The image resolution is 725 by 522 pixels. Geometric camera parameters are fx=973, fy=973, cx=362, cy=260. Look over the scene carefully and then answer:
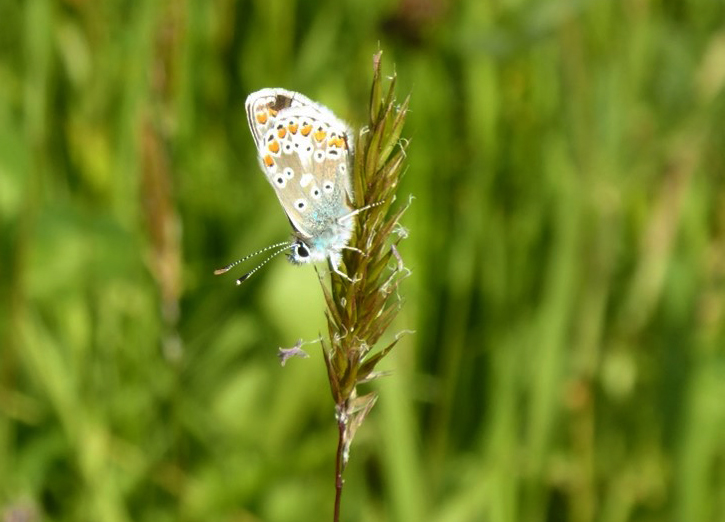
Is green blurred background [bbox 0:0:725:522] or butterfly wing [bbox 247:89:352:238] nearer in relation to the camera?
butterfly wing [bbox 247:89:352:238]

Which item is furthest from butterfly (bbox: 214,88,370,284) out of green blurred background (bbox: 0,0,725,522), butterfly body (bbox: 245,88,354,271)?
green blurred background (bbox: 0,0,725,522)

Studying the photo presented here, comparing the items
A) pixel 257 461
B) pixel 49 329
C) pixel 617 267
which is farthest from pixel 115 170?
pixel 617 267

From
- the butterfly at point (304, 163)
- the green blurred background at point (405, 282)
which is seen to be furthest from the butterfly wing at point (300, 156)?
the green blurred background at point (405, 282)

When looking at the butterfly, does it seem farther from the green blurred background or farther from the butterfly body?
the green blurred background

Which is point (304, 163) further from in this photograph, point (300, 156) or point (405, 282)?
point (405, 282)

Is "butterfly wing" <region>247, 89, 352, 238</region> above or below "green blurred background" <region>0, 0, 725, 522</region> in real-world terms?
below

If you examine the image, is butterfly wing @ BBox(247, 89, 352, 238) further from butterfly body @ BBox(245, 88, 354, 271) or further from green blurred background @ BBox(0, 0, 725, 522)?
green blurred background @ BBox(0, 0, 725, 522)

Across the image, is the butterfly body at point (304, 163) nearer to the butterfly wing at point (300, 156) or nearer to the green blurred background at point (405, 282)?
the butterfly wing at point (300, 156)
